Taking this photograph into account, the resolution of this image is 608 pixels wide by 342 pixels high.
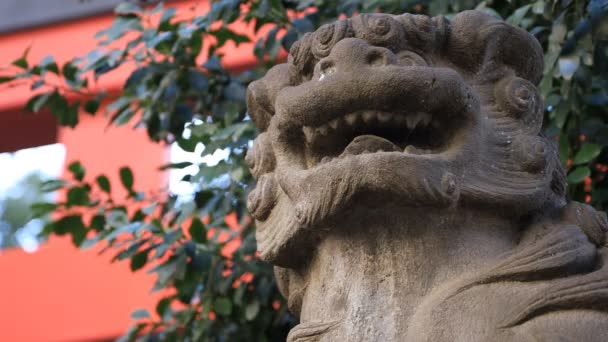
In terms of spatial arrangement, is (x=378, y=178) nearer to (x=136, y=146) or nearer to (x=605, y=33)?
(x=605, y=33)

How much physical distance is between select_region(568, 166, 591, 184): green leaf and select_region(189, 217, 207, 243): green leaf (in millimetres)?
933

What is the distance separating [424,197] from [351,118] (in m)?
0.18

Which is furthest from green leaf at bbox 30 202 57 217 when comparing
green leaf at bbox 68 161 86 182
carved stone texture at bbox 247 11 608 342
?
carved stone texture at bbox 247 11 608 342

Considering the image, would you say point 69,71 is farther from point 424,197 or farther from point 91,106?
point 424,197

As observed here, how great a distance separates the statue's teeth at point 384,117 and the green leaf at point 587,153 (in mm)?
887

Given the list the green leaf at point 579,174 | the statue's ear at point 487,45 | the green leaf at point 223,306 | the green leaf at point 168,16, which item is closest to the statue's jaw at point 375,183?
the statue's ear at point 487,45

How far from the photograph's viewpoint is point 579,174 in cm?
234

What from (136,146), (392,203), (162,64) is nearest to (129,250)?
(162,64)

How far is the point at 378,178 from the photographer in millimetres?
1511

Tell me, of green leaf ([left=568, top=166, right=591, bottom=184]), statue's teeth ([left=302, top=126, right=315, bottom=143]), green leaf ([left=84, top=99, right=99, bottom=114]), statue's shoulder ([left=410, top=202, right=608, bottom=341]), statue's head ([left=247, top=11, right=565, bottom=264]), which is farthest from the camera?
green leaf ([left=84, top=99, right=99, bottom=114])

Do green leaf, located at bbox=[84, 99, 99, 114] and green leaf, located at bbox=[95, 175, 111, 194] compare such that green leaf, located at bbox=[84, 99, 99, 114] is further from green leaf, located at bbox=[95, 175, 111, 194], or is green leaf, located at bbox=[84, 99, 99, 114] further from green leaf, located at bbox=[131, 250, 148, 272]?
green leaf, located at bbox=[131, 250, 148, 272]

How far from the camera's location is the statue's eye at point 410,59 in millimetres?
1676

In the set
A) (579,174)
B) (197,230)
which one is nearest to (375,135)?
(579,174)

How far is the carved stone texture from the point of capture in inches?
58.5
